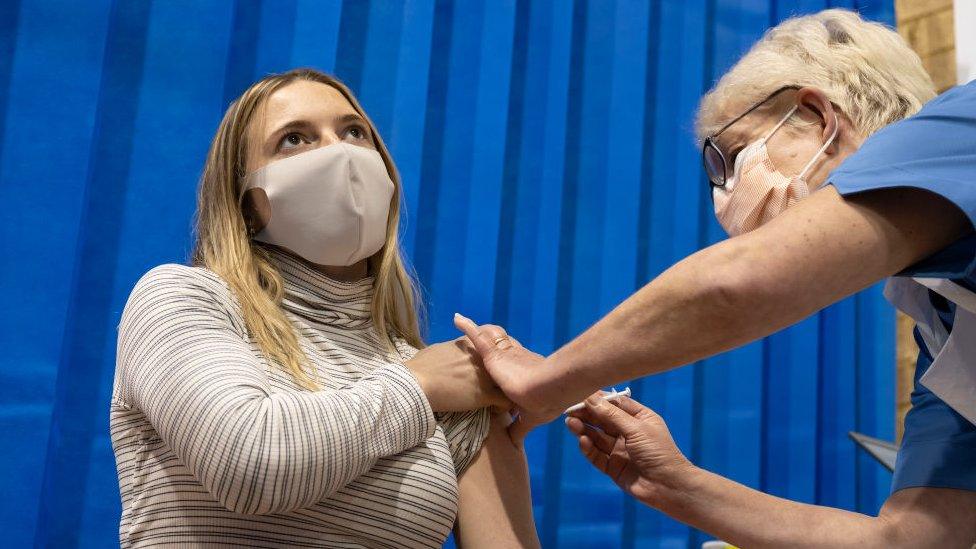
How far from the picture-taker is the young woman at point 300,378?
1.14 meters

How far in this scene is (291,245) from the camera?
149 centimetres

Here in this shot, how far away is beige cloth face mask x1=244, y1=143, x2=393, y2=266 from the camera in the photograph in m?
A: 1.45

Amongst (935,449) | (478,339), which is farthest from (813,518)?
(478,339)

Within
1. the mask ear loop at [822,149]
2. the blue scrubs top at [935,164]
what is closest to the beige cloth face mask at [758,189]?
the mask ear loop at [822,149]

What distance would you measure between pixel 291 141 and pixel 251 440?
0.59 meters

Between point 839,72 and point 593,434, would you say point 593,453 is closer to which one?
point 593,434

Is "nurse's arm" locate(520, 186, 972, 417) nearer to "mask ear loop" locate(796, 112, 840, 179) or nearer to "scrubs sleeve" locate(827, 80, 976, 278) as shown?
"scrubs sleeve" locate(827, 80, 976, 278)

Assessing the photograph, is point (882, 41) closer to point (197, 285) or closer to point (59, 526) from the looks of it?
point (197, 285)

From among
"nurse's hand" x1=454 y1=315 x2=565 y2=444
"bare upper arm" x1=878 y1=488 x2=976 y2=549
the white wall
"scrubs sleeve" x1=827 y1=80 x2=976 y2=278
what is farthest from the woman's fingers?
the white wall

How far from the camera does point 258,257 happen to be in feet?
4.94

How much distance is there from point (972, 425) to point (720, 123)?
0.65m

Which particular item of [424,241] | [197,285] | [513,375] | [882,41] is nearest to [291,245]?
[197,285]

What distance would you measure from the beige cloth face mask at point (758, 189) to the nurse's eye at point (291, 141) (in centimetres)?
74

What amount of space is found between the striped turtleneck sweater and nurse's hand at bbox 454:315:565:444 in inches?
5.1
